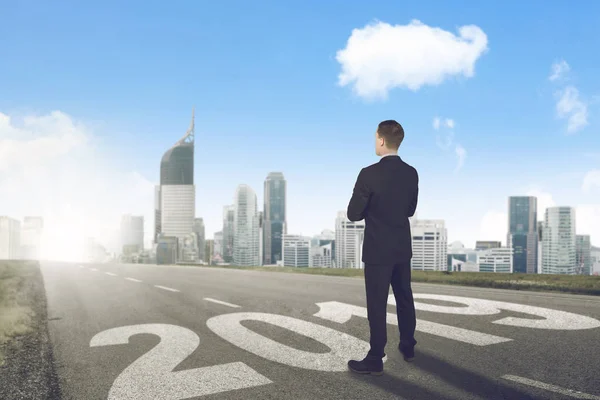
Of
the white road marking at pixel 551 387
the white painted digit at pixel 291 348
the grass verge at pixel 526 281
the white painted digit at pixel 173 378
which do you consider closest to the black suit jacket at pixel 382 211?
the white painted digit at pixel 291 348

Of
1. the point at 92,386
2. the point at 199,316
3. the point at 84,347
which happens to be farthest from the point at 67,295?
the point at 92,386

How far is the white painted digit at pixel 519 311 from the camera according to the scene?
673 cm

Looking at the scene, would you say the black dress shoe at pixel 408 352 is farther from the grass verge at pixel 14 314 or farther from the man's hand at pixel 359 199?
the grass verge at pixel 14 314

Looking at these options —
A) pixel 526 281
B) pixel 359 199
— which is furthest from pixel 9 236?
pixel 359 199

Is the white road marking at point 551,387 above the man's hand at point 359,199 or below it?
below

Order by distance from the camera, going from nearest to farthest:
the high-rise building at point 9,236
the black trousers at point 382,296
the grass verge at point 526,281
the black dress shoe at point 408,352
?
the black trousers at point 382,296, the black dress shoe at point 408,352, the grass verge at point 526,281, the high-rise building at point 9,236

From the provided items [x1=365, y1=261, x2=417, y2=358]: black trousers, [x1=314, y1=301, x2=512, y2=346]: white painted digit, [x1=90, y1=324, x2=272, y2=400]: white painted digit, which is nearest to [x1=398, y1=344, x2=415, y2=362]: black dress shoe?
[x1=365, y1=261, x2=417, y2=358]: black trousers

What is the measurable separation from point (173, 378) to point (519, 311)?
5.90 meters

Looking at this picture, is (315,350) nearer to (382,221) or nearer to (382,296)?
(382,296)

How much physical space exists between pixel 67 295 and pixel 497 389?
36.8 feet

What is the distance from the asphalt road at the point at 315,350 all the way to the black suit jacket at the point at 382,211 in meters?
1.18

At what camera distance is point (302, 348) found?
5.67 m

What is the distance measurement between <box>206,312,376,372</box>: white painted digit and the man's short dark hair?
2.32 m

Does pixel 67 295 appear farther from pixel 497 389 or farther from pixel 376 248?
pixel 497 389
